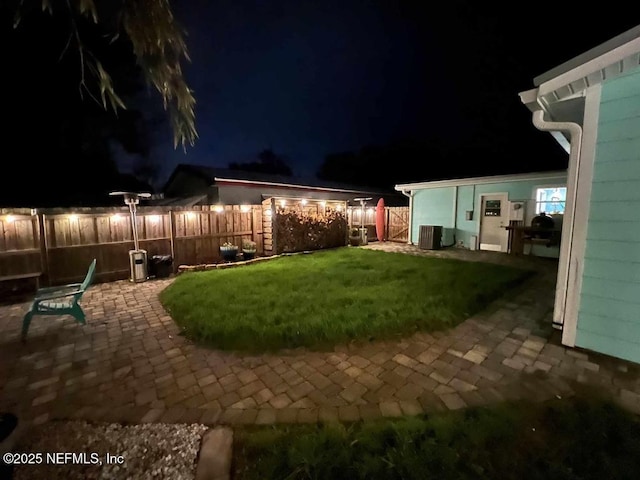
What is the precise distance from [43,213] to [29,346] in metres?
3.92

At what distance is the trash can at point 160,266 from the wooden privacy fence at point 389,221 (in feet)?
28.8

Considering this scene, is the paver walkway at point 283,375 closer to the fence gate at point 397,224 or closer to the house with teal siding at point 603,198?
the house with teal siding at point 603,198

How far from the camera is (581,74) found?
286cm

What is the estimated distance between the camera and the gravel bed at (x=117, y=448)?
174cm

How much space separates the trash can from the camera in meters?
7.21

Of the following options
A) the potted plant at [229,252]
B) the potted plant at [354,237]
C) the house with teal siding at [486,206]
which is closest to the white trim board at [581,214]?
the house with teal siding at [486,206]

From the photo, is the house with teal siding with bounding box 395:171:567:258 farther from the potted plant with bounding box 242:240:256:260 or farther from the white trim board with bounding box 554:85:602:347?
the potted plant with bounding box 242:240:256:260

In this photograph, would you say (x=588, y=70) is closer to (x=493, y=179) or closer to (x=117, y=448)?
(x=117, y=448)

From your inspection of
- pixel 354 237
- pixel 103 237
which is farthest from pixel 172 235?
pixel 354 237

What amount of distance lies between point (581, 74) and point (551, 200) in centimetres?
840

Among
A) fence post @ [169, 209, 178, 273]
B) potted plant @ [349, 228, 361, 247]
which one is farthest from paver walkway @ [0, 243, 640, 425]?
potted plant @ [349, 228, 361, 247]

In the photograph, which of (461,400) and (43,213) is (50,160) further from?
(461,400)

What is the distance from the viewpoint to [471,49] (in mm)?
12188

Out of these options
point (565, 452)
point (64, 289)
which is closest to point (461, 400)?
point (565, 452)
